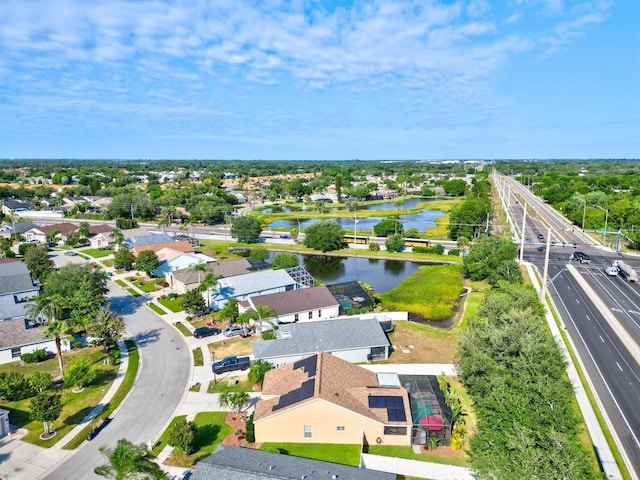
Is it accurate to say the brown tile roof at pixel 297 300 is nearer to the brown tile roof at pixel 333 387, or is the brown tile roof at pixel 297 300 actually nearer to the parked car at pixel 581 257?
the brown tile roof at pixel 333 387

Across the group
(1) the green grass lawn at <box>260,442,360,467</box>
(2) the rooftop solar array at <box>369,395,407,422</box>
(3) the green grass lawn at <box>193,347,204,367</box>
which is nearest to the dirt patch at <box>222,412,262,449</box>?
(1) the green grass lawn at <box>260,442,360,467</box>

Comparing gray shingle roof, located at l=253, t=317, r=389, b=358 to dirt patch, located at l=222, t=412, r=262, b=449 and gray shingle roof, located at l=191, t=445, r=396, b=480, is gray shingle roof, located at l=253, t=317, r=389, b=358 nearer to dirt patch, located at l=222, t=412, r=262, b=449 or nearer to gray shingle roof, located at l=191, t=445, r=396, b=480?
dirt patch, located at l=222, t=412, r=262, b=449

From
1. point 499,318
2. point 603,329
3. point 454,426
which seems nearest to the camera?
point 454,426

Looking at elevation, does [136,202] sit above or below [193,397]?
above

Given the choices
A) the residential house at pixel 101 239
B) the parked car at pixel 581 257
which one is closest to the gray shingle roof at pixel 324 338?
the parked car at pixel 581 257

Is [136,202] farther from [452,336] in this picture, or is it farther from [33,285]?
[452,336]

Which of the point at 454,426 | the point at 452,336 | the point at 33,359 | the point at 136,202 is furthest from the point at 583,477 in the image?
the point at 136,202

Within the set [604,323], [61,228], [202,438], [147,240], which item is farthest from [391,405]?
[61,228]
